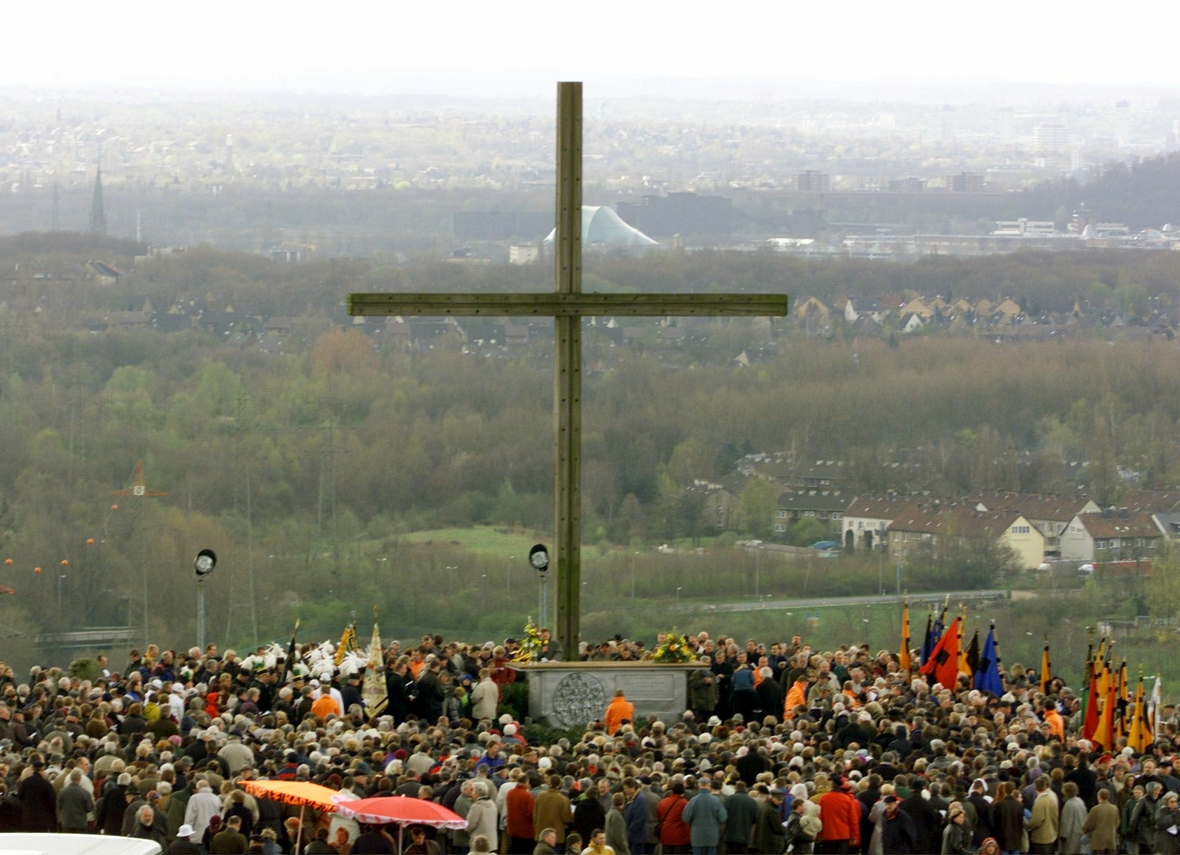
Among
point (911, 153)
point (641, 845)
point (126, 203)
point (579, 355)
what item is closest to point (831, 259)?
point (911, 153)

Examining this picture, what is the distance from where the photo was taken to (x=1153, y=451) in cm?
8788

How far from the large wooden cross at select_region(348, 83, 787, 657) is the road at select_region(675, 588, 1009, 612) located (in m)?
55.0

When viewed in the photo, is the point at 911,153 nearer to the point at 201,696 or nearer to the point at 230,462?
the point at 230,462

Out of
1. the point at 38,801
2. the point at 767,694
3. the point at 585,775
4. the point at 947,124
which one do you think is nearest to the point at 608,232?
the point at 947,124

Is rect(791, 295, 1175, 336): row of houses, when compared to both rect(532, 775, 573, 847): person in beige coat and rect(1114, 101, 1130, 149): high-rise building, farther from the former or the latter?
rect(532, 775, 573, 847): person in beige coat

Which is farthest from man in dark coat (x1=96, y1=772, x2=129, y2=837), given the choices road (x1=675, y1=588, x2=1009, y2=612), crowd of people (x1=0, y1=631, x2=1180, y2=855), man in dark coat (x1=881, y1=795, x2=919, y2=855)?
road (x1=675, y1=588, x2=1009, y2=612)

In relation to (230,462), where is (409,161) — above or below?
above

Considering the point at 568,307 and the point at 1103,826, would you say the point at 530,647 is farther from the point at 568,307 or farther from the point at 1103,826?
the point at 1103,826

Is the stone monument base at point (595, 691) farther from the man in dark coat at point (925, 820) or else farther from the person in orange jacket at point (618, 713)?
the man in dark coat at point (925, 820)

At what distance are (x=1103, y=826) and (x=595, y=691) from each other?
5.60 meters

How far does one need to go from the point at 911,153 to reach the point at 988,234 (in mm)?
11498

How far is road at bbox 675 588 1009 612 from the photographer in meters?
72.9

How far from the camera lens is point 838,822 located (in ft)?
42.2

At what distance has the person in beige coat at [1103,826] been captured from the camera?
13328mm
